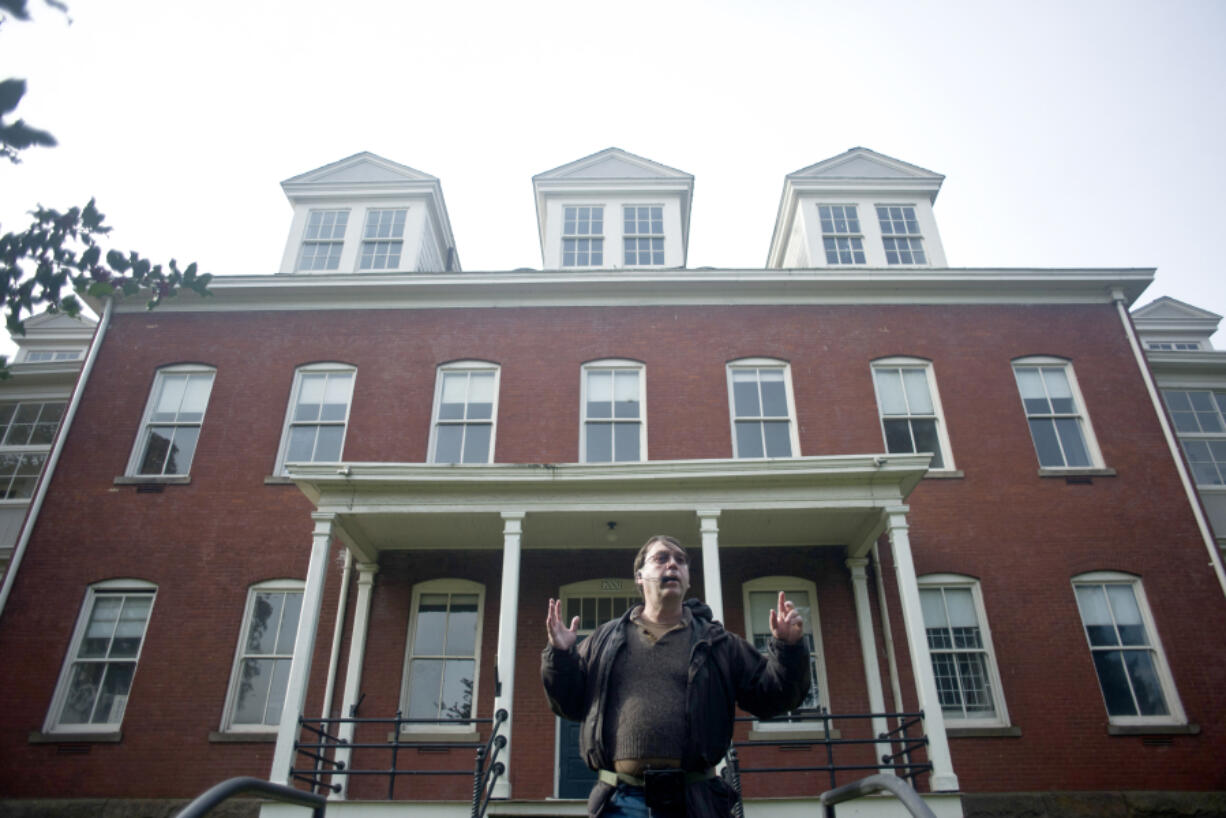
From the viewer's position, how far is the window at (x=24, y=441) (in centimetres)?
1344

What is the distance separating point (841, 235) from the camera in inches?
542

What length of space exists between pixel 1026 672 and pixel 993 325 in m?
5.40

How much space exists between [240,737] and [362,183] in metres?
9.48

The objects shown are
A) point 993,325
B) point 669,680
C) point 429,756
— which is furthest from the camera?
point 993,325

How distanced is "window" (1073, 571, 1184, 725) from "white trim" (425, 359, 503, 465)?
8260 mm

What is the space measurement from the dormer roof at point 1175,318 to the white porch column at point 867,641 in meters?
11.5

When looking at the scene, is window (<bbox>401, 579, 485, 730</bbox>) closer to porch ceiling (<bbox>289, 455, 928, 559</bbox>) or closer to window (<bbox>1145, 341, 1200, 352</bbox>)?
porch ceiling (<bbox>289, 455, 928, 559</bbox>)

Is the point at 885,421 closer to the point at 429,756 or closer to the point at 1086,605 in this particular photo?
the point at 1086,605

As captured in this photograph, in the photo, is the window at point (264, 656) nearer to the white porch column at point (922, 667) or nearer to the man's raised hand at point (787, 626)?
the white porch column at point (922, 667)

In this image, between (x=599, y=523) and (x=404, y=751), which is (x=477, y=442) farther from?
(x=404, y=751)

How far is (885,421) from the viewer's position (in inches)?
452

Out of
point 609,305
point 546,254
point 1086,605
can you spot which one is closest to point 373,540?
point 609,305

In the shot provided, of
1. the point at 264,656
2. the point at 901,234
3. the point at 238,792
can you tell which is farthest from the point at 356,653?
the point at 901,234

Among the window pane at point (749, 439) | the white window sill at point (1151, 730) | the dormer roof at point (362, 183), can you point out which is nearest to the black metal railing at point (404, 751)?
the window pane at point (749, 439)
